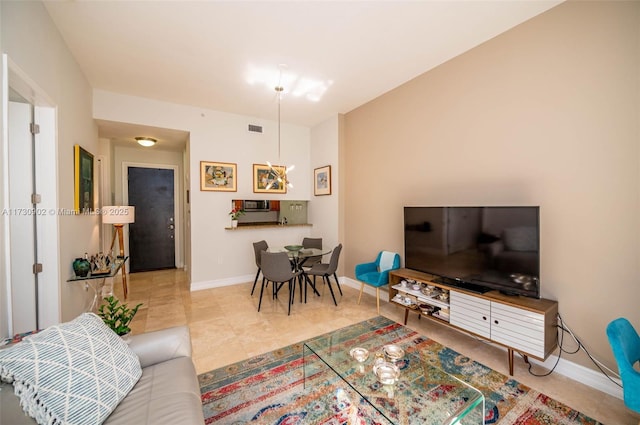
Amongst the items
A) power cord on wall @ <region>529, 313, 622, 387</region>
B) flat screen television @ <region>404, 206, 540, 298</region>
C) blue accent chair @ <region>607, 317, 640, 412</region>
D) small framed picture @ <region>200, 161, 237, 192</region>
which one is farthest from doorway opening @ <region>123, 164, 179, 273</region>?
blue accent chair @ <region>607, 317, 640, 412</region>

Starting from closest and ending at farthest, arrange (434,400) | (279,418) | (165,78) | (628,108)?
(434,400) < (279,418) < (628,108) < (165,78)

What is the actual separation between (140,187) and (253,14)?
15.6ft

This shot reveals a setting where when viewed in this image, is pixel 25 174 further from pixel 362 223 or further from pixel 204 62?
pixel 362 223

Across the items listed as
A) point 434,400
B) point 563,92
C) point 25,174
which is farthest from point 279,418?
point 563,92

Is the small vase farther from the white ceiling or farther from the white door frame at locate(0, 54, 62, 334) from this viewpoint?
the white ceiling

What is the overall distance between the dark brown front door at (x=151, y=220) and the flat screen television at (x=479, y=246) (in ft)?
17.1

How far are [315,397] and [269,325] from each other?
4.17 feet

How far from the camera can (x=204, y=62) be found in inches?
→ 116

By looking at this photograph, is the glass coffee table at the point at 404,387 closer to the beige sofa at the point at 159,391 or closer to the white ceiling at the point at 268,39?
the beige sofa at the point at 159,391

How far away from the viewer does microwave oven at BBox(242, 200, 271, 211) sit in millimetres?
4848

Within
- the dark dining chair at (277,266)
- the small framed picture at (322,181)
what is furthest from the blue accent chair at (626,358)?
the small framed picture at (322,181)

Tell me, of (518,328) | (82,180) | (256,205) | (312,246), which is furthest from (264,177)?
(518,328)

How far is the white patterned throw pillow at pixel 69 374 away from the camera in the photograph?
1.00 metres

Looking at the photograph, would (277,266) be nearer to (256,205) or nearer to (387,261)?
(387,261)
